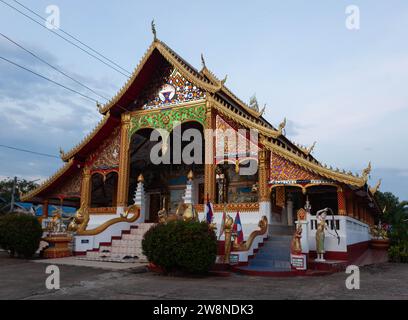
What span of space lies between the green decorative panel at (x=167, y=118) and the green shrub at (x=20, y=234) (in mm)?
5439

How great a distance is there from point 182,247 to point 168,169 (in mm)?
10469

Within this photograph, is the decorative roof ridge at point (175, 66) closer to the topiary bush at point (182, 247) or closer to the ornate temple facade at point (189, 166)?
the ornate temple facade at point (189, 166)

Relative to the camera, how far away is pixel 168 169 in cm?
1808

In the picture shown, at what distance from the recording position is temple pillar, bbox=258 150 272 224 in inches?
468

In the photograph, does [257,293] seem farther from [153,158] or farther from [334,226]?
[153,158]

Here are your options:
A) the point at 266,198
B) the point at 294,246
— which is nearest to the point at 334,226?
the point at 294,246

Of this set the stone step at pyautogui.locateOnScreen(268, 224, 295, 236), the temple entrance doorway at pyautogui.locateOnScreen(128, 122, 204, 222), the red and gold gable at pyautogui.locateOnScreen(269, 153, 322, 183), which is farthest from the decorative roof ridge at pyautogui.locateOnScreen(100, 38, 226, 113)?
the stone step at pyautogui.locateOnScreen(268, 224, 295, 236)

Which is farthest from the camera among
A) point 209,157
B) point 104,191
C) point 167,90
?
point 104,191

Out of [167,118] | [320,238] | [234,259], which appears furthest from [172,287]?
[167,118]

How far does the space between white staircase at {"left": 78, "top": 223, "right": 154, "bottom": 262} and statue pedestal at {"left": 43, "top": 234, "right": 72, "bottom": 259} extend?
0.80 meters

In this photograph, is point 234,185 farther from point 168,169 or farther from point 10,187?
point 10,187
